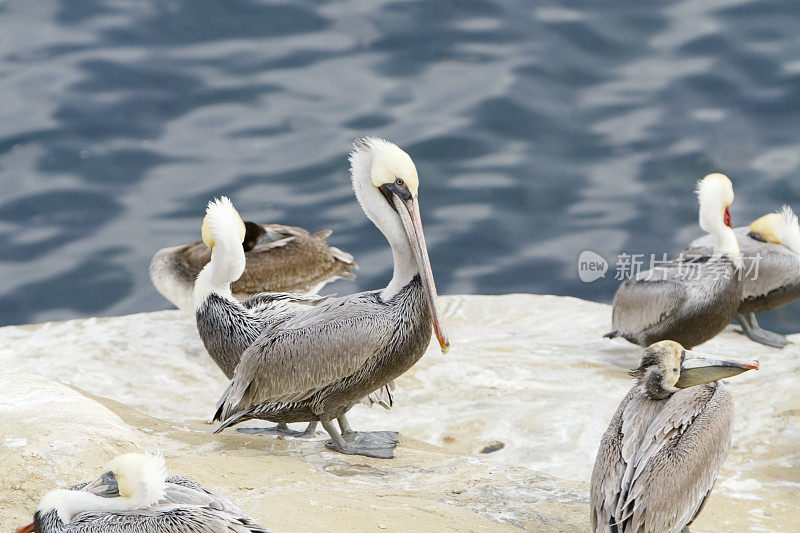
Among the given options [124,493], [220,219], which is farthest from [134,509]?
[220,219]

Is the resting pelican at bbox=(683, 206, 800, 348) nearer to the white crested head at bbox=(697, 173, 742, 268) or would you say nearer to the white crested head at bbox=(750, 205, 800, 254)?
the white crested head at bbox=(750, 205, 800, 254)

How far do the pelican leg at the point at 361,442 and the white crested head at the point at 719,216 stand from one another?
2948 millimetres

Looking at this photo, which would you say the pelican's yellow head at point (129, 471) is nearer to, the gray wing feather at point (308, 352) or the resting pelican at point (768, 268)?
the gray wing feather at point (308, 352)

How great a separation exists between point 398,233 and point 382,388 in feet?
3.03

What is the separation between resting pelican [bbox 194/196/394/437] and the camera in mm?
5273

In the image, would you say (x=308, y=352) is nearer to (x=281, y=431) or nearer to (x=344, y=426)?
(x=344, y=426)

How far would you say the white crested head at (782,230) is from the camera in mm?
7434

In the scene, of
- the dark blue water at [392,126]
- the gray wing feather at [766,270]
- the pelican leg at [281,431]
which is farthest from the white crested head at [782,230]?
the pelican leg at [281,431]

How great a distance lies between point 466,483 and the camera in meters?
4.15

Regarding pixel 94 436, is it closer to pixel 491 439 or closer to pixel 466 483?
pixel 466 483

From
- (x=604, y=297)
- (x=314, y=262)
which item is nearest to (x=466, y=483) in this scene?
(x=314, y=262)

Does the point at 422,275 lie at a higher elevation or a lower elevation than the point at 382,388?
higher

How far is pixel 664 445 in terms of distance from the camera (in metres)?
3.60

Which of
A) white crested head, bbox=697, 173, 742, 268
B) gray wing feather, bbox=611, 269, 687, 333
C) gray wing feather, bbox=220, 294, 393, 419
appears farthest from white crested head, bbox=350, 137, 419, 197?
white crested head, bbox=697, 173, 742, 268
